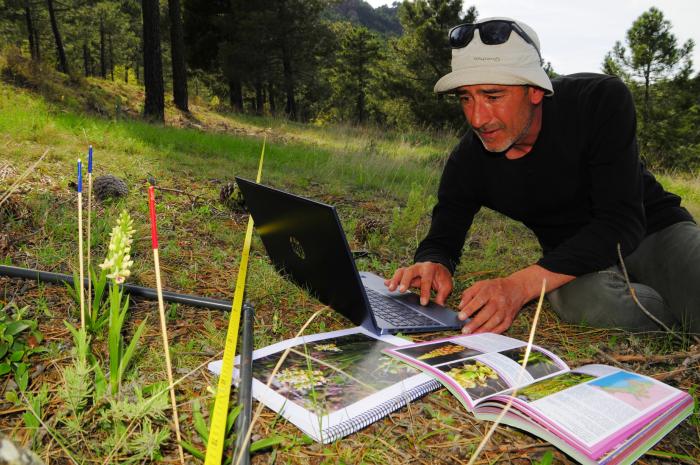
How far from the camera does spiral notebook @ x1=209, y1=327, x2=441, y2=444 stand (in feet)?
4.37

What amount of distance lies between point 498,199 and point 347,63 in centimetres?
4575

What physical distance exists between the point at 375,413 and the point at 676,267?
6.56 ft

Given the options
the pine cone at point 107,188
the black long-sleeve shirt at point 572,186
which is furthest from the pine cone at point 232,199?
the black long-sleeve shirt at point 572,186

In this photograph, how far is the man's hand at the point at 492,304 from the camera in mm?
1956

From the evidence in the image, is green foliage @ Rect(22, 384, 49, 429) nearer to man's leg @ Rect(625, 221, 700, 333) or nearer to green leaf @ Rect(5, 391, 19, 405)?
green leaf @ Rect(5, 391, 19, 405)

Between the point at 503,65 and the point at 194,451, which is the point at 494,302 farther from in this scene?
the point at 194,451

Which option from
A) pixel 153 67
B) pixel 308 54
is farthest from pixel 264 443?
pixel 308 54

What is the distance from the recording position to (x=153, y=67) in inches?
415

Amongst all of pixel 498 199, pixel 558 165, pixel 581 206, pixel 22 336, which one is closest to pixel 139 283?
pixel 22 336

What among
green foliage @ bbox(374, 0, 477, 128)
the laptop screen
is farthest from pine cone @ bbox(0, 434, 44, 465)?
green foliage @ bbox(374, 0, 477, 128)

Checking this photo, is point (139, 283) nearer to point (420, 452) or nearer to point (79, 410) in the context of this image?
point (79, 410)

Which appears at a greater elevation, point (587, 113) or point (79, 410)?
point (587, 113)

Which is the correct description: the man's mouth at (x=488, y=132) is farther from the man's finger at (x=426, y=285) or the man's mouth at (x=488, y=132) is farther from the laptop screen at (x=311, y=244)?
the laptop screen at (x=311, y=244)

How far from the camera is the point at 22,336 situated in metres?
1.60
